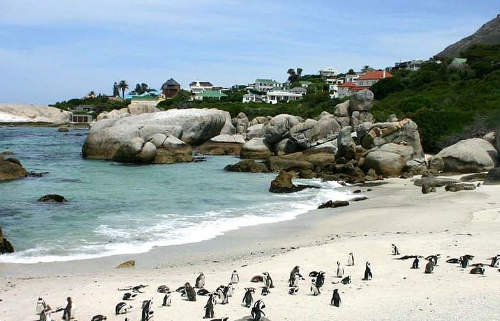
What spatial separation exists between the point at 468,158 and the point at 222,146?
2371 cm

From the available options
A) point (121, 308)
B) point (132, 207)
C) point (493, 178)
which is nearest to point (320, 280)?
point (121, 308)

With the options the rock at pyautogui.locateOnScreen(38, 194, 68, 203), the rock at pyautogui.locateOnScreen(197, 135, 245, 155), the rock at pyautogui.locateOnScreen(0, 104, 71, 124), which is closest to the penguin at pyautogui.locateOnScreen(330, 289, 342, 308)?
the rock at pyautogui.locateOnScreen(38, 194, 68, 203)

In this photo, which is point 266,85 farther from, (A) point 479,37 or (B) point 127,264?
(B) point 127,264

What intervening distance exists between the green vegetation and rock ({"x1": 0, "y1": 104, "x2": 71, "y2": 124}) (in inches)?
2883

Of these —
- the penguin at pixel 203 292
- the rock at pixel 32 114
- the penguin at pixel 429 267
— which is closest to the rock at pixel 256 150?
the penguin at pixel 429 267

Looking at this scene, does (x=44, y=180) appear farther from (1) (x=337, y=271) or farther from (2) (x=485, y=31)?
(2) (x=485, y=31)

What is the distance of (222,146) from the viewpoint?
1928 inches

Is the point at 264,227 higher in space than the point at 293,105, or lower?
lower

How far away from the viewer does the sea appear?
16.9 metres

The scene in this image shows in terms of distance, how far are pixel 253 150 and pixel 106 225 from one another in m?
24.5

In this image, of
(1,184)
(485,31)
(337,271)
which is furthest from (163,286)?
(485,31)

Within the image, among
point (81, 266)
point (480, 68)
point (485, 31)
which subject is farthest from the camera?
point (485, 31)

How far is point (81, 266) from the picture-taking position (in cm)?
1431

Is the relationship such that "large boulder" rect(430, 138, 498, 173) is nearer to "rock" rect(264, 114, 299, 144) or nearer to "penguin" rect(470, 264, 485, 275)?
"rock" rect(264, 114, 299, 144)
